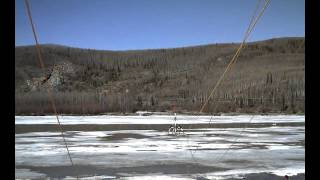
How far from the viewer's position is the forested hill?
182ft

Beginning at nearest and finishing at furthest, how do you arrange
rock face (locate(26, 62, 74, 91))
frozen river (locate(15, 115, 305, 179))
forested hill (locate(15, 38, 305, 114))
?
frozen river (locate(15, 115, 305, 179)), forested hill (locate(15, 38, 305, 114)), rock face (locate(26, 62, 74, 91))

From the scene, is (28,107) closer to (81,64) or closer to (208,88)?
(208,88)

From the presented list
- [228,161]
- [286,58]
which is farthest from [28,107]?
[286,58]

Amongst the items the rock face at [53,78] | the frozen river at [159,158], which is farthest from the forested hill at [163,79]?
the frozen river at [159,158]

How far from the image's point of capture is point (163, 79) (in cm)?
9300

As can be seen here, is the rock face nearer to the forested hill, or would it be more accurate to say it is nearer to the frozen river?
the forested hill

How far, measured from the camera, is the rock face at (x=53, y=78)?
80.5 meters

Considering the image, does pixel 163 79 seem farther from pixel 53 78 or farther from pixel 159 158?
pixel 159 158

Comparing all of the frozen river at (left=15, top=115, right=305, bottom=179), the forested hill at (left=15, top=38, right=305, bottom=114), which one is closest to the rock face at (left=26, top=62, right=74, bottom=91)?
the forested hill at (left=15, top=38, right=305, bottom=114)

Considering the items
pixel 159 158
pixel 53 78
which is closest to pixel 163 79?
pixel 53 78

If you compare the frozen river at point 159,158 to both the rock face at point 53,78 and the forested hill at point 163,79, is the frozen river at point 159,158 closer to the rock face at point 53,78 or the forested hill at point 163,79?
the forested hill at point 163,79

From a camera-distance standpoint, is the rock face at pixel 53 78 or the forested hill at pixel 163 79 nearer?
the forested hill at pixel 163 79

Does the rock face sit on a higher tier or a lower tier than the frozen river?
higher
